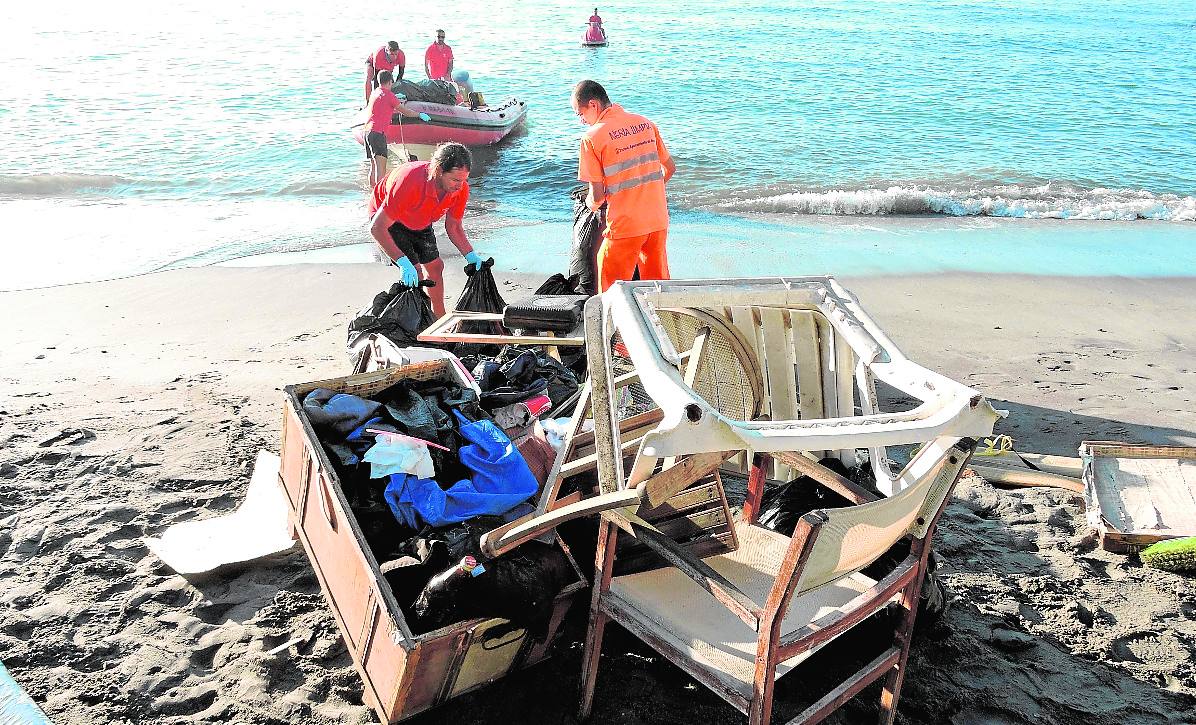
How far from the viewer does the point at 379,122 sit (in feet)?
34.9

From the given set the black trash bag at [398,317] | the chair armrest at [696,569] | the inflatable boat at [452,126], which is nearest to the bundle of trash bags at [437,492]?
the chair armrest at [696,569]

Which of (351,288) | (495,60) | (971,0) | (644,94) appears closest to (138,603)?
(351,288)

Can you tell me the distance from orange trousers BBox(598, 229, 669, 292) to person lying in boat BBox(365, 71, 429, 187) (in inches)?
238

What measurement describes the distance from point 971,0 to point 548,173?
3072cm

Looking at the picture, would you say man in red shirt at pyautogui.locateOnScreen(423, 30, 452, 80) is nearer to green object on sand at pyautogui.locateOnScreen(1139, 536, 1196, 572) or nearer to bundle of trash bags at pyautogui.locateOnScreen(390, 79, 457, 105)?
bundle of trash bags at pyautogui.locateOnScreen(390, 79, 457, 105)

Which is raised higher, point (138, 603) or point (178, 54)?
point (178, 54)

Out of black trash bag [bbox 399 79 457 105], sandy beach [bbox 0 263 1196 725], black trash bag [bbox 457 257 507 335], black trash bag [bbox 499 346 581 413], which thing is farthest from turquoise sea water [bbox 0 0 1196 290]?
black trash bag [bbox 499 346 581 413]

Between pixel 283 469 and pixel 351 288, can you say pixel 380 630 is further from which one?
pixel 351 288

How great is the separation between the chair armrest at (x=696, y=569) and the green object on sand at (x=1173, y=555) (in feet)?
6.71

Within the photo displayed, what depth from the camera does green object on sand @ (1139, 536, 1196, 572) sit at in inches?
138

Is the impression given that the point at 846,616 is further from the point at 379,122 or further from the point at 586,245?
the point at 379,122

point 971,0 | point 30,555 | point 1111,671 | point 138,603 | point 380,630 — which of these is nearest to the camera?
point 380,630

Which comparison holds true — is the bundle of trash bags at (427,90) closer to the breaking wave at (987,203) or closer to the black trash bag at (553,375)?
the breaking wave at (987,203)

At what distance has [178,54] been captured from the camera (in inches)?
871
